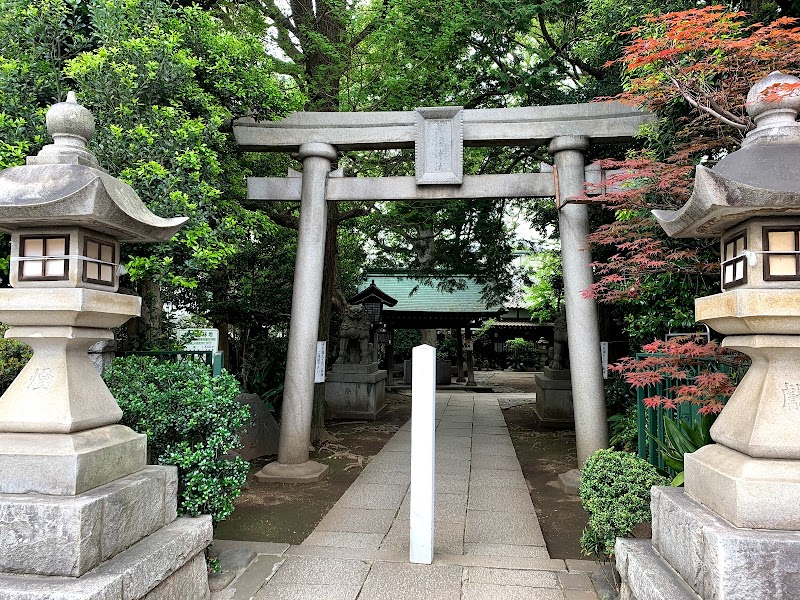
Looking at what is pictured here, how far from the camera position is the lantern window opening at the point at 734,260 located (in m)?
2.68

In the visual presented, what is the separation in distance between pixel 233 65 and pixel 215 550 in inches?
173

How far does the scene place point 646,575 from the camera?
2783mm

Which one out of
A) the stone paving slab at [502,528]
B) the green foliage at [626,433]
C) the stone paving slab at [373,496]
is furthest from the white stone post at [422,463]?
the green foliage at [626,433]

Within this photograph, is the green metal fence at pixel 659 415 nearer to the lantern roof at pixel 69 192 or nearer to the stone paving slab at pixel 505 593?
the stone paving slab at pixel 505 593

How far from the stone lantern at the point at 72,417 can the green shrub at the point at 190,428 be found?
0.89 feet

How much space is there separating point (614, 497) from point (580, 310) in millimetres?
2820

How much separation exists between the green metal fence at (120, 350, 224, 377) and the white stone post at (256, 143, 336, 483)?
1.02m

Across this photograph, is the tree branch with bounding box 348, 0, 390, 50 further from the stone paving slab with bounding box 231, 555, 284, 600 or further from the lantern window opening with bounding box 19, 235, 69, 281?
the stone paving slab with bounding box 231, 555, 284, 600

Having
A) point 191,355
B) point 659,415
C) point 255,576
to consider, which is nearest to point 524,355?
point 659,415

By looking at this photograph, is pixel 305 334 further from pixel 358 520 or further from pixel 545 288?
pixel 545 288

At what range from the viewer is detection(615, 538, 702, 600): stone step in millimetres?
2582

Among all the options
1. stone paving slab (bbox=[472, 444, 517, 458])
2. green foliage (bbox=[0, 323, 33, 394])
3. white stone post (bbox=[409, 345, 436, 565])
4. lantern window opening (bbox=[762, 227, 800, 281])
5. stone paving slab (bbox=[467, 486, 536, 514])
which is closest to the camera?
lantern window opening (bbox=[762, 227, 800, 281])

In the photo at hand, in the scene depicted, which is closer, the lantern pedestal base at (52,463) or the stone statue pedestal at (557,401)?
the lantern pedestal base at (52,463)

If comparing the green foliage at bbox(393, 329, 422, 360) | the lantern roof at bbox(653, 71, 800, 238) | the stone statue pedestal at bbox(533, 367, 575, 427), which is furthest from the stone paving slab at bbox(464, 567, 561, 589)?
the green foliage at bbox(393, 329, 422, 360)
